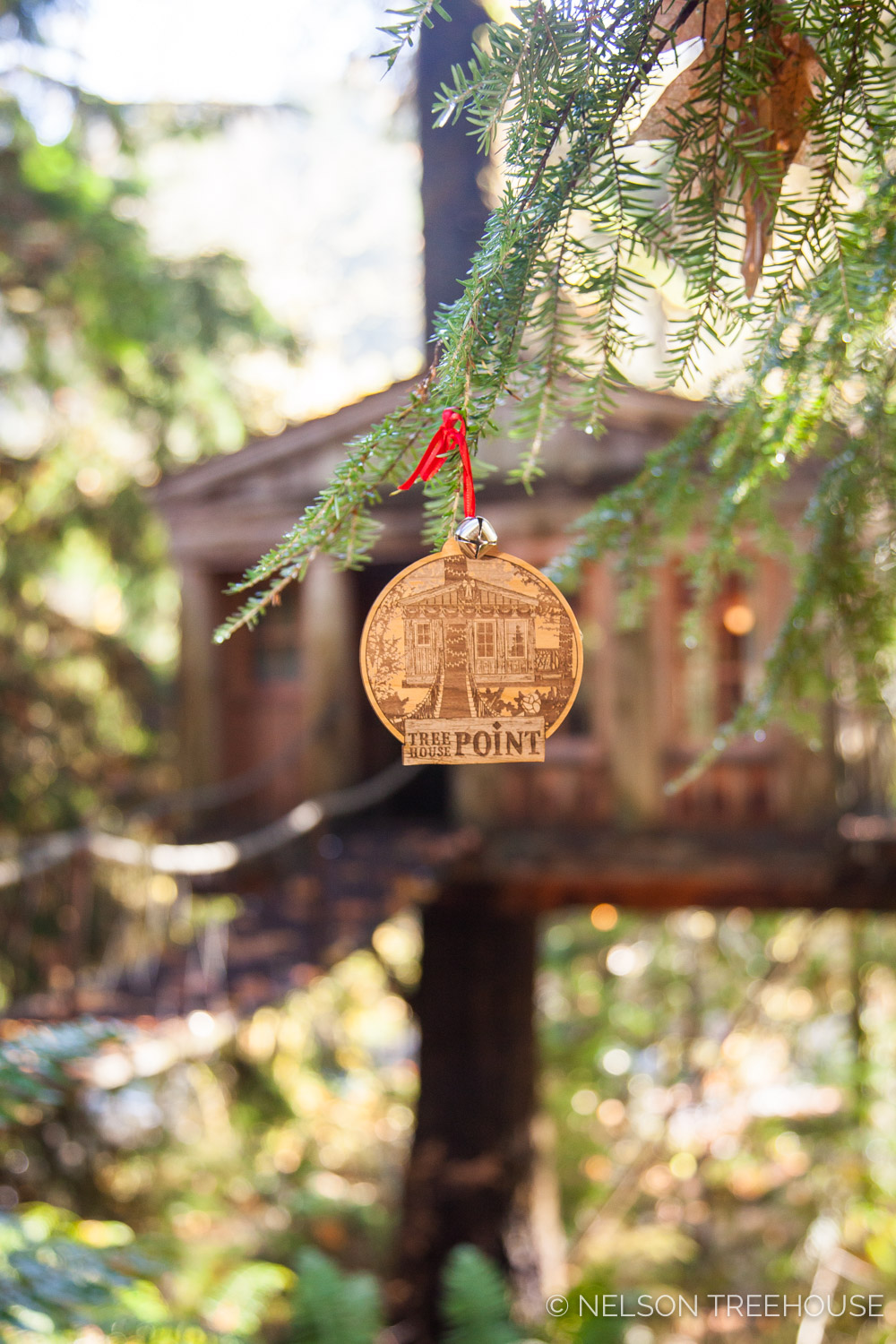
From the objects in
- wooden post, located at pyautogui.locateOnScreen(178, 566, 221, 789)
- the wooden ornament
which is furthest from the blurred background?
the wooden ornament

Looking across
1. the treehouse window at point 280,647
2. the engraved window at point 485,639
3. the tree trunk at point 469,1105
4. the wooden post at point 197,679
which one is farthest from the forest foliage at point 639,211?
the treehouse window at point 280,647

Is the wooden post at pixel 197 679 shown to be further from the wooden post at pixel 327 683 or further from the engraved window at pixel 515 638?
the engraved window at pixel 515 638

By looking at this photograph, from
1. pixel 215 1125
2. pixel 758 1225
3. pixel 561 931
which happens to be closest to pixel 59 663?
pixel 215 1125

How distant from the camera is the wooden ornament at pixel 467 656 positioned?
1379 mm

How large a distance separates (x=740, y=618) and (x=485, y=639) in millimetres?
5284

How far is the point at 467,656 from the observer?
54.4 inches

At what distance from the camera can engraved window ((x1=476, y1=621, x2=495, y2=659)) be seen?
4.53ft

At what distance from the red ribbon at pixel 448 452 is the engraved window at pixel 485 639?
162mm

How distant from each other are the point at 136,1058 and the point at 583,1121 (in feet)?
24.5

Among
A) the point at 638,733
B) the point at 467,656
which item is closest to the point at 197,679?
the point at 638,733

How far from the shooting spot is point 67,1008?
455cm

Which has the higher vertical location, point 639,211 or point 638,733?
point 639,211

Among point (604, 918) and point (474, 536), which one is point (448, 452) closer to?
point (474, 536)

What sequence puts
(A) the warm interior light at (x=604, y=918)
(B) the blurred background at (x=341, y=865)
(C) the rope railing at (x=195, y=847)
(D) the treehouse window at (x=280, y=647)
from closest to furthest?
(C) the rope railing at (x=195, y=847) → (B) the blurred background at (x=341, y=865) → (D) the treehouse window at (x=280, y=647) → (A) the warm interior light at (x=604, y=918)
